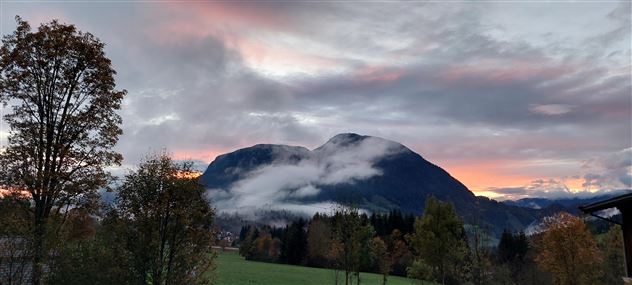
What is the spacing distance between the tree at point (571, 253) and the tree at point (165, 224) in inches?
1600

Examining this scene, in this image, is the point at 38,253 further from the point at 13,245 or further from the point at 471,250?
the point at 471,250

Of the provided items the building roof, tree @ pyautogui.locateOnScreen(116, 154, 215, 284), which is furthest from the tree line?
tree @ pyautogui.locateOnScreen(116, 154, 215, 284)

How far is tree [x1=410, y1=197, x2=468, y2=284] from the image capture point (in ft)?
174

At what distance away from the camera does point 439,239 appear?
53.1 metres

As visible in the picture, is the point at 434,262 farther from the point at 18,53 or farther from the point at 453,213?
the point at 18,53

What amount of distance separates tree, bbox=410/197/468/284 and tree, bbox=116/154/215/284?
117ft

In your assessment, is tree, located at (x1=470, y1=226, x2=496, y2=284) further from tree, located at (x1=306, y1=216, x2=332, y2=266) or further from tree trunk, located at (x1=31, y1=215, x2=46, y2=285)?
tree, located at (x1=306, y1=216, x2=332, y2=266)

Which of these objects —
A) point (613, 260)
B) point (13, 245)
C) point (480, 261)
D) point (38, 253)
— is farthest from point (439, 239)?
point (13, 245)

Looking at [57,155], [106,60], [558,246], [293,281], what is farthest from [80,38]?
[293,281]

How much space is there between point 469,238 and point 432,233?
12486mm

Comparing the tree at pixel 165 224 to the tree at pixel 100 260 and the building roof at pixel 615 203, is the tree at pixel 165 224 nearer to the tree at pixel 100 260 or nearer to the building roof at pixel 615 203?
the tree at pixel 100 260

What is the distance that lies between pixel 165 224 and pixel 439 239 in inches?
1506

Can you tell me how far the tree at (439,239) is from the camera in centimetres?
5312

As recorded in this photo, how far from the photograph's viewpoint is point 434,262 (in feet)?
176
